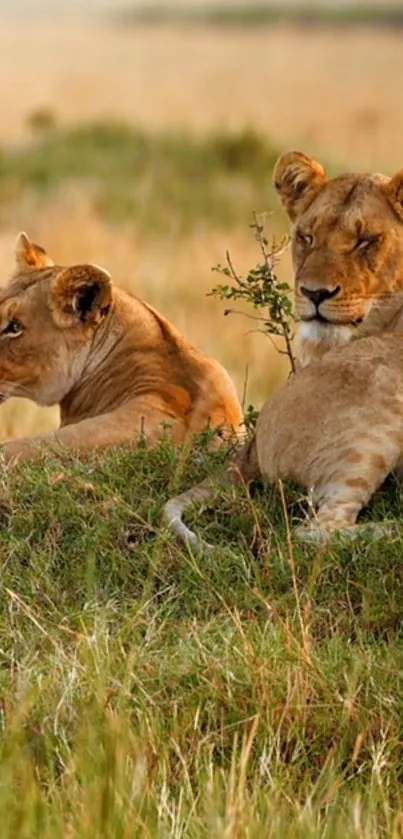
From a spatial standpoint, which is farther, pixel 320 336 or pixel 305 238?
pixel 305 238

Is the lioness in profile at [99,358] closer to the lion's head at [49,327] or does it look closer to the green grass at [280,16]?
the lion's head at [49,327]

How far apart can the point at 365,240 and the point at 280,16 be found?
197ft

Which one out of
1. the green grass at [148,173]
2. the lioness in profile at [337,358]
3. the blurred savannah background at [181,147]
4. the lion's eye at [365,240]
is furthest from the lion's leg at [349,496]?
the green grass at [148,173]

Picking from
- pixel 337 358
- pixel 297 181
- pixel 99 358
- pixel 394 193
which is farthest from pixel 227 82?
pixel 337 358

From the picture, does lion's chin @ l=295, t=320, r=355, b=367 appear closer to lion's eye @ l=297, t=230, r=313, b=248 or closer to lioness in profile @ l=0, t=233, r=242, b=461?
lion's eye @ l=297, t=230, r=313, b=248

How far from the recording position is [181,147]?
698 inches

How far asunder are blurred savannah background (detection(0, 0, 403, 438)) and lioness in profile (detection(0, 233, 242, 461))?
0.33 meters

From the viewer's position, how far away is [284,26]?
58.9 meters

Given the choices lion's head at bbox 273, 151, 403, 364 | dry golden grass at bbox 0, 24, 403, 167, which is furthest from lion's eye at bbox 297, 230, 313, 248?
dry golden grass at bbox 0, 24, 403, 167

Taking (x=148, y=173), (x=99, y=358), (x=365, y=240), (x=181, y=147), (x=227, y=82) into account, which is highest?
(x=365, y=240)

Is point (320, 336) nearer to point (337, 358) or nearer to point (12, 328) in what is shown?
point (337, 358)

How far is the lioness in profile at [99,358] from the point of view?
5.41 m

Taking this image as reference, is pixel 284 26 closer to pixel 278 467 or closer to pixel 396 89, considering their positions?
pixel 396 89

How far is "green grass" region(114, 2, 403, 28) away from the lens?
59.4 m
